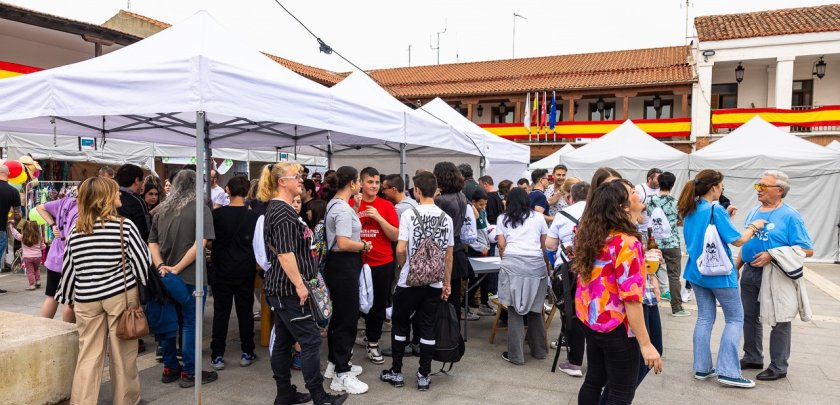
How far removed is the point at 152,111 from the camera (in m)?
3.34

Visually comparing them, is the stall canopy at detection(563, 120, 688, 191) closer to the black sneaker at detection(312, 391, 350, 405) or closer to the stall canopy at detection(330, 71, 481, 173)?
Answer: the stall canopy at detection(330, 71, 481, 173)

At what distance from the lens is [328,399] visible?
11.4ft

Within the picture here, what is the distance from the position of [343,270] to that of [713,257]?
280 cm

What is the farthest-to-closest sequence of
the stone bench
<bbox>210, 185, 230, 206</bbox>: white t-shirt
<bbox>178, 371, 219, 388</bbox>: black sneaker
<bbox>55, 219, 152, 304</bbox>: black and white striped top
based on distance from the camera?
<bbox>210, 185, 230, 206</bbox>: white t-shirt
<bbox>178, 371, 219, 388</bbox>: black sneaker
<bbox>55, 219, 152, 304</bbox>: black and white striped top
the stone bench

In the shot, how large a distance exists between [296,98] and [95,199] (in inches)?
59.0

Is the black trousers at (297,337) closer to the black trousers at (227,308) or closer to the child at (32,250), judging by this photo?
the black trousers at (227,308)

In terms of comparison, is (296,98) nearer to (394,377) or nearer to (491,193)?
(394,377)

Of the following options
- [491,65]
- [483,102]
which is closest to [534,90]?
[483,102]

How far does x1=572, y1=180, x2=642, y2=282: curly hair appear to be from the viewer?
2.63 meters

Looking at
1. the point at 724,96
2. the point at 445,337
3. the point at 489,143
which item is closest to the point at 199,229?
the point at 445,337

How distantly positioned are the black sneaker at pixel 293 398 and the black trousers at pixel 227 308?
1035mm

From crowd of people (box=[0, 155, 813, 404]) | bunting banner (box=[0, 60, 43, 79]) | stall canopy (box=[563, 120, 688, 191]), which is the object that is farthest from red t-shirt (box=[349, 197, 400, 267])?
bunting banner (box=[0, 60, 43, 79])

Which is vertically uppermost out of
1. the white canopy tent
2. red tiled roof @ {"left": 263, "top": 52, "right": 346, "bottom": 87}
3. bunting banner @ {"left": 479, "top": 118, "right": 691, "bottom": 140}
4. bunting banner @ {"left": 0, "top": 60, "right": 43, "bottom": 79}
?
red tiled roof @ {"left": 263, "top": 52, "right": 346, "bottom": 87}

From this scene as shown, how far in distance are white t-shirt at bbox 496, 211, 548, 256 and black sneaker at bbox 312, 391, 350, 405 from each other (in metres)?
1.91
